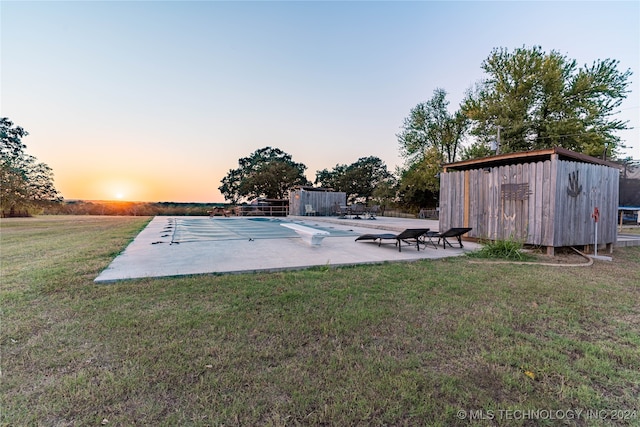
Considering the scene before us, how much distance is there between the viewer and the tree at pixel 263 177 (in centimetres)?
3111

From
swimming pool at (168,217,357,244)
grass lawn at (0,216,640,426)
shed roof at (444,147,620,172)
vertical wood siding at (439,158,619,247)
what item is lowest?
grass lawn at (0,216,640,426)

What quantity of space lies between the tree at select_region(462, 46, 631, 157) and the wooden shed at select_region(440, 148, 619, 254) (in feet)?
36.1

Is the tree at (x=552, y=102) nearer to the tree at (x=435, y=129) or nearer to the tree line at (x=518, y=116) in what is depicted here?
the tree line at (x=518, y=116)

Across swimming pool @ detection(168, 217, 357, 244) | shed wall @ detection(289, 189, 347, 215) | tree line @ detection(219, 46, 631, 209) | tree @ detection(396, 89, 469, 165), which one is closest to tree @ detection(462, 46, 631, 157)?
tree line @ detection(219, 46, 631, 209)

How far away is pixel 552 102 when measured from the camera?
17266 millimetres

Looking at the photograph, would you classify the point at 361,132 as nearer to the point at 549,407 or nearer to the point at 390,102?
the point at 390,102

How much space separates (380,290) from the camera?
334cm

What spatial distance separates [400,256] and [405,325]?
3.13 meters

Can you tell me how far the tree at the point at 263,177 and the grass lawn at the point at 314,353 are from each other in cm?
2812

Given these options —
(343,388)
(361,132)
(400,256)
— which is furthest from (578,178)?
(361,132)

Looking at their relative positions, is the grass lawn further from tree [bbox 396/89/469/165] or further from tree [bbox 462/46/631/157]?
tree [bbox 396/89/469/165]

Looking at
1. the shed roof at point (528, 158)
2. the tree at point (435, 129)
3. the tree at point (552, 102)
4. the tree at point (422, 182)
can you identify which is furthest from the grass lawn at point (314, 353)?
the tree at point (435, 129)

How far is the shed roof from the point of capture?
19.6 ft

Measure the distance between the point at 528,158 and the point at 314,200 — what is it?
15.5 m
